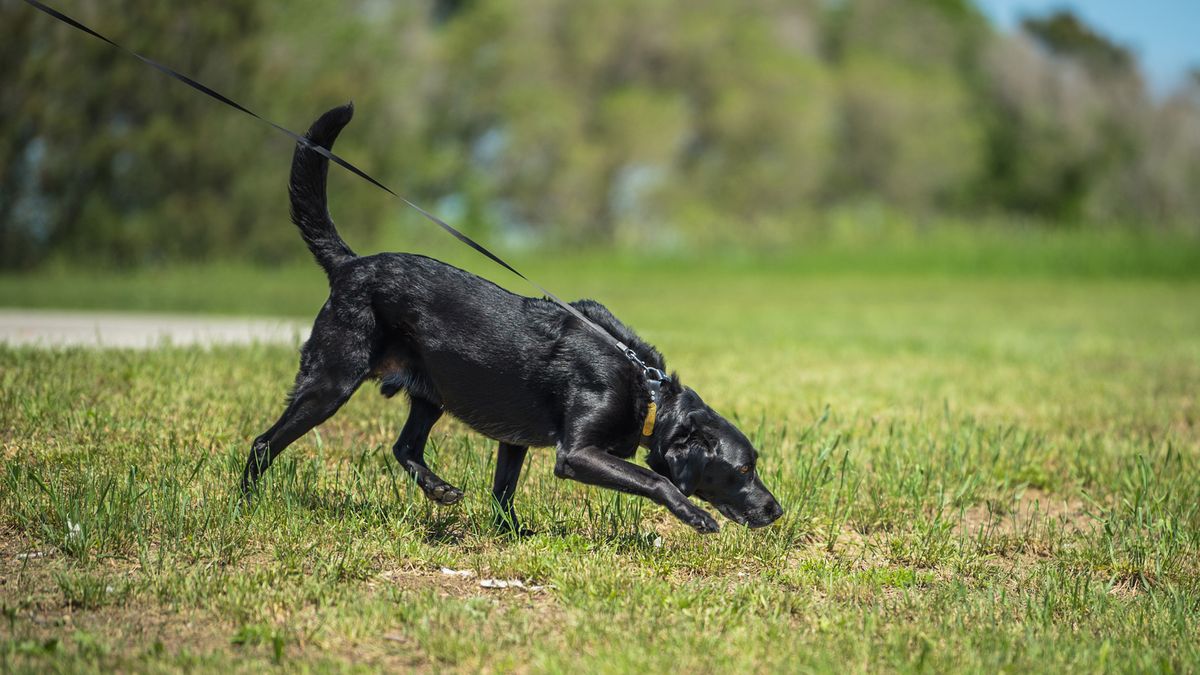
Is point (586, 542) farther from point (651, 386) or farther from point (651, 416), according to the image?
point (651, 386)

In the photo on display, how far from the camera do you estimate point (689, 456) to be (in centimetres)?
429

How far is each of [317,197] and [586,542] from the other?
177 cm

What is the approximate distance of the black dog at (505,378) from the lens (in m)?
4.30

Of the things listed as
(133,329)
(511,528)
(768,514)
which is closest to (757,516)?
(768,514)

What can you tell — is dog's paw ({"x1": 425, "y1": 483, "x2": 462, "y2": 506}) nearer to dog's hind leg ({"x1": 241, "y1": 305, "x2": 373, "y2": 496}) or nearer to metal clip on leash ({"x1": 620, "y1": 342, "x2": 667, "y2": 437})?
dog's hind leg ({"x1": 241, "y1": 305, "x2": 373, "y2": 496})

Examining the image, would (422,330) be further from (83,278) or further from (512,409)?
(83,278)

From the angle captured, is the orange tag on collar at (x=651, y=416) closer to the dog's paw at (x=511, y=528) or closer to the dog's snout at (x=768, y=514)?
the dog's snout at (x=768, y=514)

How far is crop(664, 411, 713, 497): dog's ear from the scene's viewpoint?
A: 4285 millimetres

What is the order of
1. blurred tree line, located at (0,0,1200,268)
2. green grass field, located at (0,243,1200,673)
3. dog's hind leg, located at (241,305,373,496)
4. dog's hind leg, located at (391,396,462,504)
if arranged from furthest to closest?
blurred tree line, located at (0,0,1200,268)
dog's hind leg, located at (391,396,462,504)
dog's hind leg, located at (241,305,373,496)
green grass field, located at (0,243,1200,673)

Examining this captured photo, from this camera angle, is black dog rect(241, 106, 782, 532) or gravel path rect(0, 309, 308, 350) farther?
gravel path rect(0, 309, 308, 350)

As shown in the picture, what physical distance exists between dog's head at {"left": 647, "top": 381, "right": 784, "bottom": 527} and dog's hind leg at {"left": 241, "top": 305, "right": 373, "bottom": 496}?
1182 mm

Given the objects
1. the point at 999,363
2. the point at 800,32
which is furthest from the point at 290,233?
the point at 800,32

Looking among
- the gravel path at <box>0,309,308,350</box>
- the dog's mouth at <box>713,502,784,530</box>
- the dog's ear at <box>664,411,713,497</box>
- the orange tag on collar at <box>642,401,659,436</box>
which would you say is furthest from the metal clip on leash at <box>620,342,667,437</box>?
the gravel path at <box>0,309,308,350</box>

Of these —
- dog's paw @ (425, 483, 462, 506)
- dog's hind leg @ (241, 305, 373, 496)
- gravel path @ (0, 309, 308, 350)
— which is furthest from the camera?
gravel path @ (0, 309, 308, 350)
